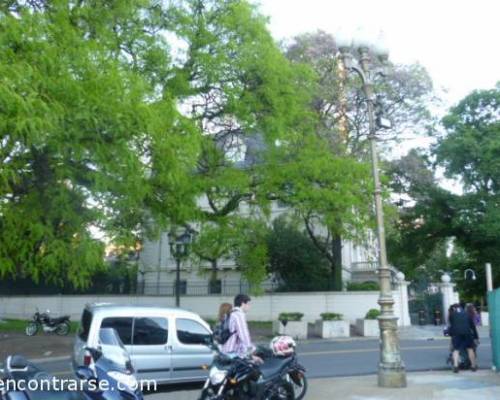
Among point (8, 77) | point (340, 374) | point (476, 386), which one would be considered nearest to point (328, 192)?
point (340, 374)

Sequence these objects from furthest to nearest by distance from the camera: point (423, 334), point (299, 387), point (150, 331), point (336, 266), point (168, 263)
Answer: point (168, 263) → point (336, 266) → point (423, 334) → point (150, 331) → point (299, 387)

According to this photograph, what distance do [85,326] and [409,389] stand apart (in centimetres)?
618

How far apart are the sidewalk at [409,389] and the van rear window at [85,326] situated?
5.16ft

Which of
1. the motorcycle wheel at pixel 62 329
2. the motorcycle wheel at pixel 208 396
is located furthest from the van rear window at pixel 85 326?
the motorcycle wheel at pixel 62 329

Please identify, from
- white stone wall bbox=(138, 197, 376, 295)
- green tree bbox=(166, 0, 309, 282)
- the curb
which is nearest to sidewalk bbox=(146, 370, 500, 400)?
the curb

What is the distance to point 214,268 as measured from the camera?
111ft

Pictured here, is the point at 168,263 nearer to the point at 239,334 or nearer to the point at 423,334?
the point at 423,334

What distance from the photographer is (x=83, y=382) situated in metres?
5.91

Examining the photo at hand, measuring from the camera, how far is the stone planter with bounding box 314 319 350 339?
25406mm

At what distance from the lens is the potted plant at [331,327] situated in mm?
25422

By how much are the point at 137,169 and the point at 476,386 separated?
8784 millimetres

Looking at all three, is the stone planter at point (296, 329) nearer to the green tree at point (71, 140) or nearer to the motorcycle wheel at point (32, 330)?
the motorcycle wheel at point (32, 330)

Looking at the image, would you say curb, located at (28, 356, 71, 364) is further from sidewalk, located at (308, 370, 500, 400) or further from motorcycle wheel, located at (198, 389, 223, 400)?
motorcycle wheel, located at (198, 389, 223, 400)

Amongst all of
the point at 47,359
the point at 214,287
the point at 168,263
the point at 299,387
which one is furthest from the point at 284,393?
the point at 168,263
